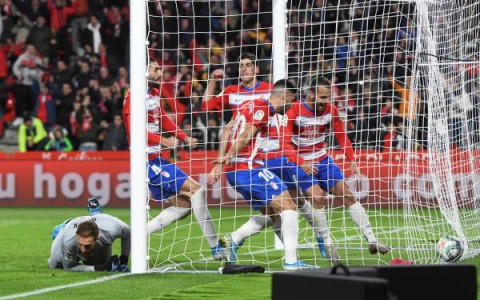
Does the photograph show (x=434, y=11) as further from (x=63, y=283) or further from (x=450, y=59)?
(x=63, y=283)

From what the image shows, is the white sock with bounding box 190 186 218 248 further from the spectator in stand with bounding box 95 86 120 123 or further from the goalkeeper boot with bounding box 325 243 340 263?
the spectator in stand with bounding box 95 86 120 123

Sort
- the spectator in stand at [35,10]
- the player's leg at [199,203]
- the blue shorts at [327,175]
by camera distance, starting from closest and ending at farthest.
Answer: the player's leg at [199,203]
the blue shorts at [327,175]
the spectator in stand at [35,10]

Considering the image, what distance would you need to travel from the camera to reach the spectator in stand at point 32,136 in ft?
75.0

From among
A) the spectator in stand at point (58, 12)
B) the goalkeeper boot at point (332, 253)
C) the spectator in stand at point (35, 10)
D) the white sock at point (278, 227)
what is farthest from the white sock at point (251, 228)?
the spectator in stand at point (35, 10)

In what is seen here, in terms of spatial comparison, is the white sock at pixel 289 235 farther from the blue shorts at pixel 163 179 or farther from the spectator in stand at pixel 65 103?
the spectator in stand at pixel 65 103

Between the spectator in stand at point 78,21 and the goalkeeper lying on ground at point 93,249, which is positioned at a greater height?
the spectator in stand at point 78,21

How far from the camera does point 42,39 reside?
2558 centimetres

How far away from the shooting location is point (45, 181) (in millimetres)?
21094

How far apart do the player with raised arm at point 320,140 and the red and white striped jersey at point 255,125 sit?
0.44 metres

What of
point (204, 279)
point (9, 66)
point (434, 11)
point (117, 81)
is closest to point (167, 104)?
point (117, 81)

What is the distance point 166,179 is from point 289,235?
1.32 meters

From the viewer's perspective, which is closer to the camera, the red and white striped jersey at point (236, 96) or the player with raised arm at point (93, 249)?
the player with raised arm at point (93, 249)

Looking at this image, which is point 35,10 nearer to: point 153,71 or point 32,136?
point 32,136

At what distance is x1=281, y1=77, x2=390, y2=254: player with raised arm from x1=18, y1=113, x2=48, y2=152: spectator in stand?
11772 mm
